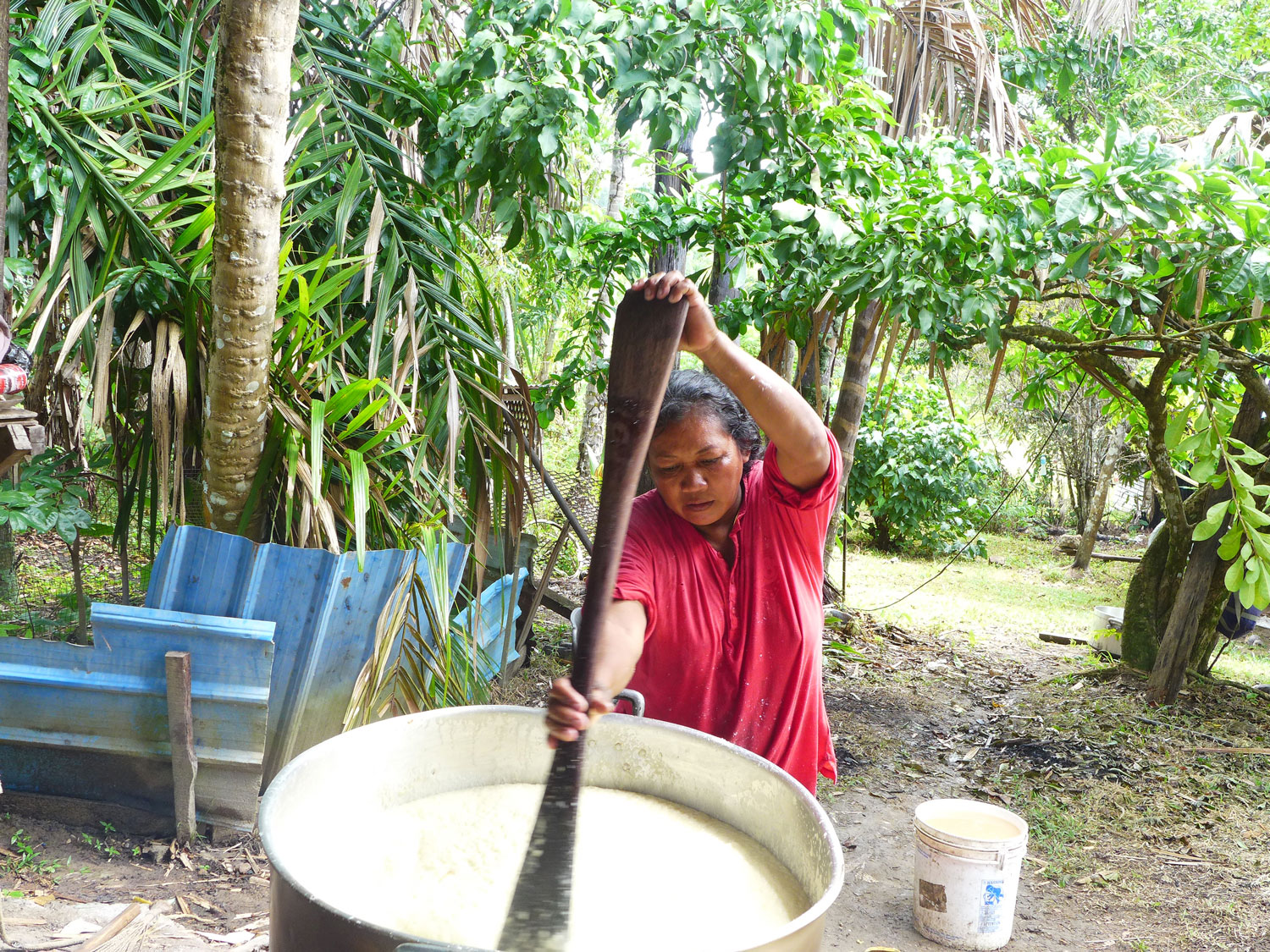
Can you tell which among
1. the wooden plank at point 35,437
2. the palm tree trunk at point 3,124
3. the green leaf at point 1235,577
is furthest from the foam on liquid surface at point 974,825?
the palm tree trunk at point 3,124

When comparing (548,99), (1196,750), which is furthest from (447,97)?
(1196,750)

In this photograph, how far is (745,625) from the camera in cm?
173

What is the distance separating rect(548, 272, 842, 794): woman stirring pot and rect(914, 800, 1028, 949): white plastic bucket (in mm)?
1236

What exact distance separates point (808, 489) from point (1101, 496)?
24.3 ft

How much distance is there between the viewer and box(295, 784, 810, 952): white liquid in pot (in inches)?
42.2

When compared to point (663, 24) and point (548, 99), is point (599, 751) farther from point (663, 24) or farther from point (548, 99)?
point (663, 24)

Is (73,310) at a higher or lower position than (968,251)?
lower

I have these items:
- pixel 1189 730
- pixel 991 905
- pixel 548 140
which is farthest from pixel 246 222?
pixel 1189 730

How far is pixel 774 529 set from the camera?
5.59ft

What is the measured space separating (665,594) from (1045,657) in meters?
4.90

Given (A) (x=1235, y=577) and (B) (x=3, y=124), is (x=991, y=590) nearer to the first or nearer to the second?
(A) (x=1235, y=577)

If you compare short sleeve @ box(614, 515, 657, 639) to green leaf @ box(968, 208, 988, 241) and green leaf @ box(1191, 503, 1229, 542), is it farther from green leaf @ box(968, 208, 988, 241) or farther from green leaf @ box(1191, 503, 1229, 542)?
green leaf @ box(1191, 503, 1229, 542)

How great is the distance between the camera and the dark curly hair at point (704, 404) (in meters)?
1.61

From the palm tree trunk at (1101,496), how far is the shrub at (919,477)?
888 millimetres
